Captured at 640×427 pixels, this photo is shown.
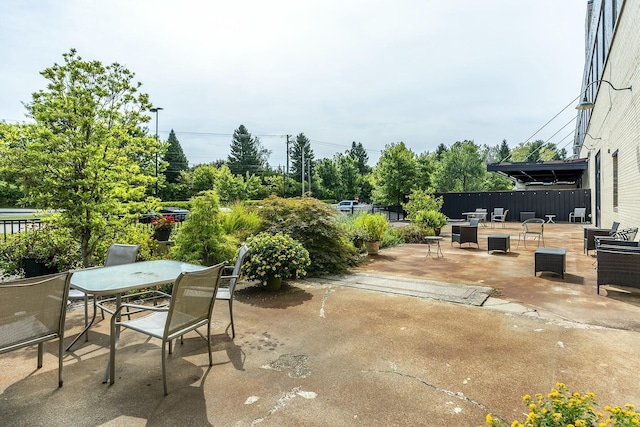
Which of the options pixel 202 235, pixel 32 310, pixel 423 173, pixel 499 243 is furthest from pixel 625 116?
pixel 423 173

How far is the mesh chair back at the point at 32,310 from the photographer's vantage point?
7.35ft

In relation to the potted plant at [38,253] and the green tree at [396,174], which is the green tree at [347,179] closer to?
the green tree at [396,174]

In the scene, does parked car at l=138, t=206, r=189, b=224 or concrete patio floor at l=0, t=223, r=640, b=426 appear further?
parked car at l=138, t=206, r=189, b=224

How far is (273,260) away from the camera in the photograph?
5.02m

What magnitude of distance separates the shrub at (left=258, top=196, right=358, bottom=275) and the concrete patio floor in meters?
1.74

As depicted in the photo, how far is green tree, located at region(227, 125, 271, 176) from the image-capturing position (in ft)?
175

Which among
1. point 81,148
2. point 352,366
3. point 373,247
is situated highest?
point 81,148

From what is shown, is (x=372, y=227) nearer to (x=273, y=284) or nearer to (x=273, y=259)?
(x=273, y=284)

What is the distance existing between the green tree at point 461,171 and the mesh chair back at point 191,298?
107ft

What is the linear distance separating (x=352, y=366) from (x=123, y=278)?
2.13 meters

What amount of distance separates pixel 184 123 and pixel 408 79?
37172mm

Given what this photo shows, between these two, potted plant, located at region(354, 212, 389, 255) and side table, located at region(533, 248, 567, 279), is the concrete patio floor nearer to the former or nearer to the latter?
side table, located at region(533, 248, 567, 279)

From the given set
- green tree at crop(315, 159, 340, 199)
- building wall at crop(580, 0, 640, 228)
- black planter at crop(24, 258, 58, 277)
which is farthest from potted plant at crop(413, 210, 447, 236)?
green tree at crop(315, 159, 340, 199)

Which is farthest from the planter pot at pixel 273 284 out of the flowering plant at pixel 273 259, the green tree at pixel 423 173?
the green tree at pixel 423 173
